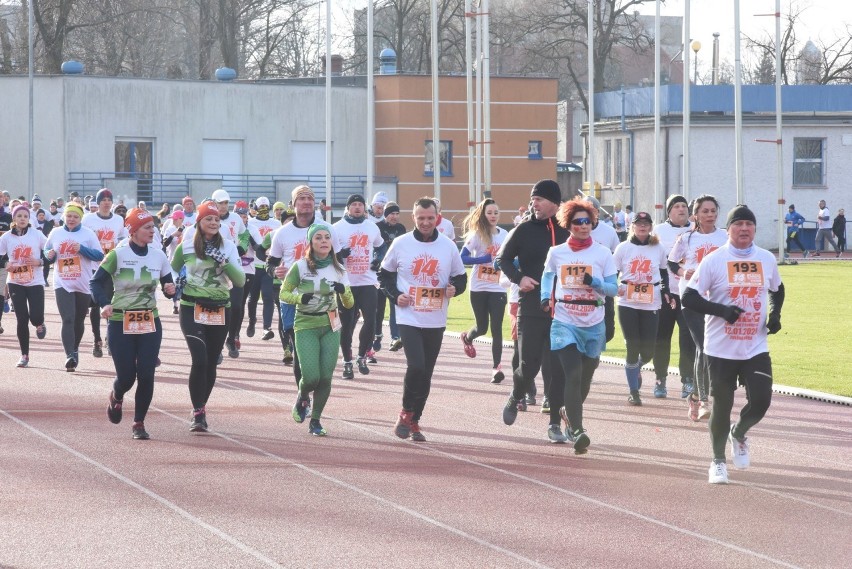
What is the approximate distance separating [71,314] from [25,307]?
0.96 metres

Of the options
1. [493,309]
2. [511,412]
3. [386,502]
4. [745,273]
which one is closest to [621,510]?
[386,502]

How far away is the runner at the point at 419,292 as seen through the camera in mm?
11531

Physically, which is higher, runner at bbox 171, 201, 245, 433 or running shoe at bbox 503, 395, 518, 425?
→ runner at bbox 171, 201, 245, 433

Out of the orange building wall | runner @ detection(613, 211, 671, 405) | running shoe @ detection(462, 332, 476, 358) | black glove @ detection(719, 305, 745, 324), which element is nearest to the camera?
black glove @ detection(719, 305, 745, 324)

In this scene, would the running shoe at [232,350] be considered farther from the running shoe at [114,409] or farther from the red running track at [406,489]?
the running shoe at [114,409]

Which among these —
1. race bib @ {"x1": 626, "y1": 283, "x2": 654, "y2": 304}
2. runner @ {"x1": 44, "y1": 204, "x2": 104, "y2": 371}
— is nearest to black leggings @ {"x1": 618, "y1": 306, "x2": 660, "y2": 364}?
race bib @ {"x1": 626, "y1": 283, "x2": 654, "y2": 304}

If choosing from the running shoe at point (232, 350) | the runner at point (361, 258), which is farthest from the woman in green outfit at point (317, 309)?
the running shoe at point (232, 350)

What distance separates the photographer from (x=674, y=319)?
46.7ft

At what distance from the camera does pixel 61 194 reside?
51.8 m

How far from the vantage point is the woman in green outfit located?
458 inches

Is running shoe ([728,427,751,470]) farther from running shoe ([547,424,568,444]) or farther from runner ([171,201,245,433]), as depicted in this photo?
runner ([171,201,245,433])

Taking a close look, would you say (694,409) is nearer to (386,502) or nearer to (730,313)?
(730,313)

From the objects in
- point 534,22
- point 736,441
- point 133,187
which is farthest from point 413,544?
point 534,22

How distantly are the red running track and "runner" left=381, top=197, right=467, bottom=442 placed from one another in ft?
1.46
